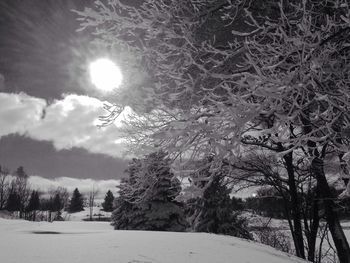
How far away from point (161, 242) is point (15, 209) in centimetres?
7656

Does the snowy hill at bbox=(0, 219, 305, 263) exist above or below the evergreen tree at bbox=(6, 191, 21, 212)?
below

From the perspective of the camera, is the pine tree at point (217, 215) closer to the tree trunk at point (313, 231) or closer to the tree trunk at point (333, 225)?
the tree trunk at point (313, 231)

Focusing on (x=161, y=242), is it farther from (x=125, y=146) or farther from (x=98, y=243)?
(x=125, y=146)

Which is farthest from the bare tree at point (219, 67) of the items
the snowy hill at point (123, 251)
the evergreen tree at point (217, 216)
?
the evergreen tree at point (217, 216)

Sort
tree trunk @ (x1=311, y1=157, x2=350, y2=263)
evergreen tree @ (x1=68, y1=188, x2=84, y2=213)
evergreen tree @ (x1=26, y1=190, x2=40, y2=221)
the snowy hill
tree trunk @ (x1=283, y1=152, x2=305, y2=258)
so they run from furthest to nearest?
1. evergreen tree @ (x1=68, y1=188, x2=84, y2=213)
2. evergreen tree @ (x1=26, y1=190, x2=40, y2=221)
3. tree trunk @ (x1=283, y1=152, x2=305, y2=258)
4. tree trunk @ (x1=311, y1=157, x2=350, y2=263)
5. the snowy hill

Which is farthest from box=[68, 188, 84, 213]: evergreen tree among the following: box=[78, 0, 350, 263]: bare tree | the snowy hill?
the snowy hill

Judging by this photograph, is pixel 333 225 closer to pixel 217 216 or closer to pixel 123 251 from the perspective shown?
pixel 123 251

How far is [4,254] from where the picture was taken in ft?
9.53

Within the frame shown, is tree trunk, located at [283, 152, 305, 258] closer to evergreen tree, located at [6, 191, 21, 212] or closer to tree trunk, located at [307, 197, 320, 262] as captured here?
tree trunk, located at [307, 197, 320, 262]

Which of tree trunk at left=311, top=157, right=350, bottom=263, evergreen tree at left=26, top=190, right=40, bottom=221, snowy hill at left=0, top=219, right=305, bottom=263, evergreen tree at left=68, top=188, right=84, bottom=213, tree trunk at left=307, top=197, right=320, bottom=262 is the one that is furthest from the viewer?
evergreen tree at left=68, top=188, right=84, bottom=213

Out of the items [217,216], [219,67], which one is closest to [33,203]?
[217,216]

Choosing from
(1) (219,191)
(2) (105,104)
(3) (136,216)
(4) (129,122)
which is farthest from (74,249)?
(3) (136,216)

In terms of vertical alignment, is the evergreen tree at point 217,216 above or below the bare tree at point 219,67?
below

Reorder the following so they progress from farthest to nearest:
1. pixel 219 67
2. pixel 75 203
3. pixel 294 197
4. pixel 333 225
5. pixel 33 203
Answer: pixel 75 203 < pixel 33 203 < pixel 294 197 < pixel 333 225 < pixel 219 67
